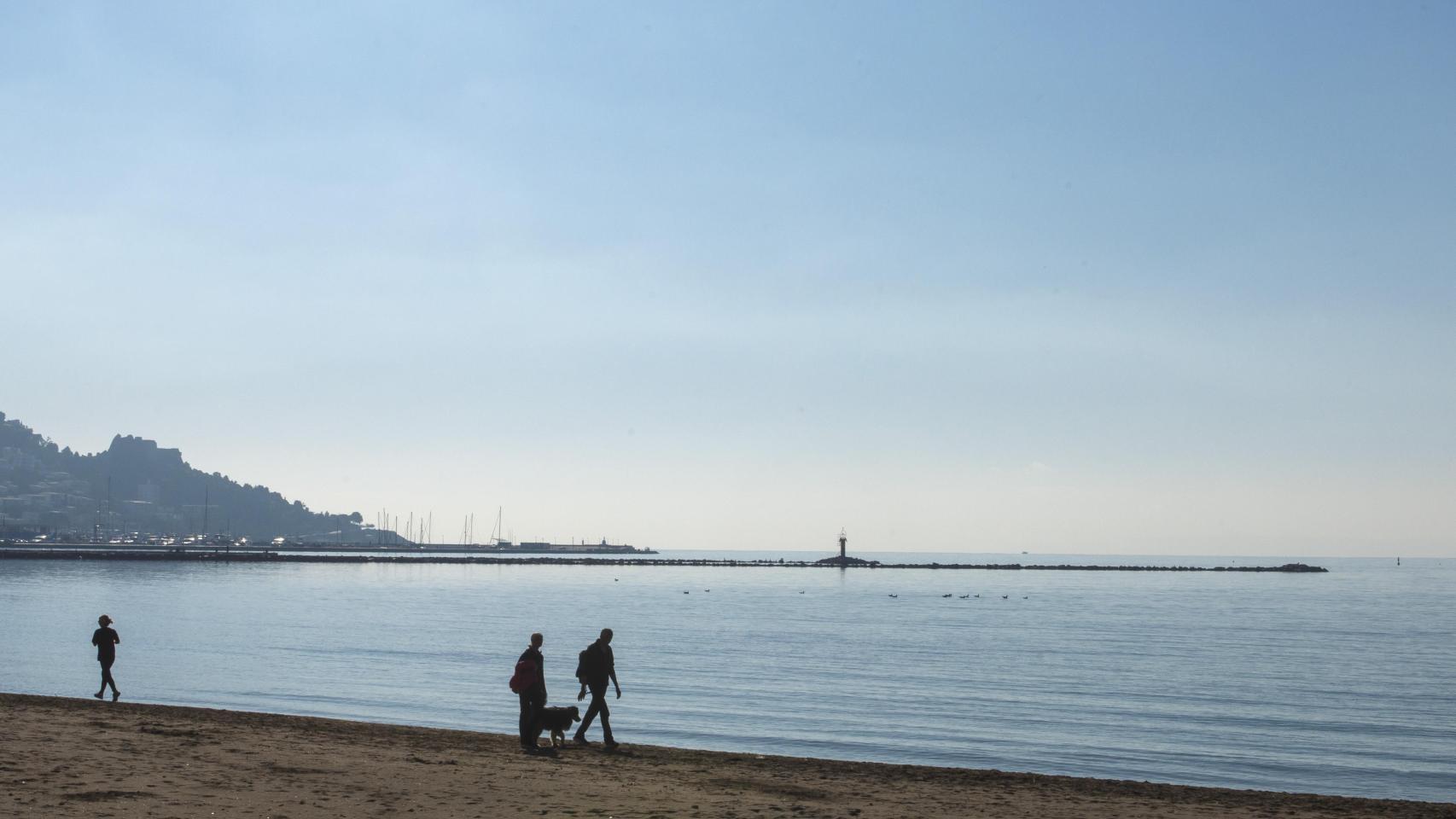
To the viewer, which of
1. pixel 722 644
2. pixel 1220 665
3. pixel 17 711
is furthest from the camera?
pixel 722 644

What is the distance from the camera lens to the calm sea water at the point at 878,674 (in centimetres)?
2831

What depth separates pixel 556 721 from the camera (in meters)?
20.4

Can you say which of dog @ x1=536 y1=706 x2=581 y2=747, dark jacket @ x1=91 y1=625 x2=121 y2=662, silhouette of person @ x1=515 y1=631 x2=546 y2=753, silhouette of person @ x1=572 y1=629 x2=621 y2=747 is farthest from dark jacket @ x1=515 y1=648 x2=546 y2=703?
dark jacket @ x1=91 y1=625 x2=121 y2=662

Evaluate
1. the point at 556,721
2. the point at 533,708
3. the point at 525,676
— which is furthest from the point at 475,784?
the point at 556,721

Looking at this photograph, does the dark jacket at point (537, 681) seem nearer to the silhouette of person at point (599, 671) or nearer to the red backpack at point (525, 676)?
the red backpack at point (525, 676)

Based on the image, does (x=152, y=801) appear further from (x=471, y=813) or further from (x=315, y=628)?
(x=315, y=628)

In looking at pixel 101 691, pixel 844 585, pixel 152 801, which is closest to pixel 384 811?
pixel 152 801

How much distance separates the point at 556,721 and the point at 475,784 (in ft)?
13.0

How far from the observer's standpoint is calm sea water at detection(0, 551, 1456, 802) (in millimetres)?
28312

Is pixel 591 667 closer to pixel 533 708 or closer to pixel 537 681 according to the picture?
pixel 537 681

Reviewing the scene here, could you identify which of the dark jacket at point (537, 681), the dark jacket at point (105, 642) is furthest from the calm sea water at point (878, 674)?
the dark jacket at point (537, 681)

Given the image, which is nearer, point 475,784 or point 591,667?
point 475,784

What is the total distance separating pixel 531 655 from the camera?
782 inches

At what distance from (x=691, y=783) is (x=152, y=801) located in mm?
7665
